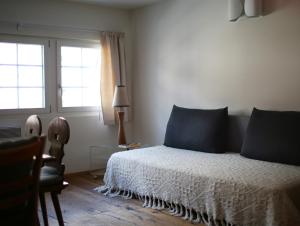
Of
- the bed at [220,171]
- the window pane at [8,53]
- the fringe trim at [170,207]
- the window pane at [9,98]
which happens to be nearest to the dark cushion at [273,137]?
the bed at [220,171]

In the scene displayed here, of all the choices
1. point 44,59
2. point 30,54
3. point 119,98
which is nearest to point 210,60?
point 119,98

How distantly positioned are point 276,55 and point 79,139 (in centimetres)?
276

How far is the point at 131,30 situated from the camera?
220 inches

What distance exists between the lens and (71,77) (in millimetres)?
5039

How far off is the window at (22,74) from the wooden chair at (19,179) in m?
2.78

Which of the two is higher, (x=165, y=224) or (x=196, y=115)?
(x=196, y=115)

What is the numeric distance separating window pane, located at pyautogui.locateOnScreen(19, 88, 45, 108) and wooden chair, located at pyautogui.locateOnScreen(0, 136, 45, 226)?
2848 millimetres

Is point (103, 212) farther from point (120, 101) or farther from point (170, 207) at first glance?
point (120, 101)

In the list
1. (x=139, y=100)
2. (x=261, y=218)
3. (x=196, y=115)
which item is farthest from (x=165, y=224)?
(x=139, y=100)

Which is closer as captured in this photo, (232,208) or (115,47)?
(232,208)

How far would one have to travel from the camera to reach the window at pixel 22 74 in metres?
4.49

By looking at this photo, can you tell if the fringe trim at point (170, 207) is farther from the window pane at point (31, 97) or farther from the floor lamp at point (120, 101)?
the window pane at point (31, 97)

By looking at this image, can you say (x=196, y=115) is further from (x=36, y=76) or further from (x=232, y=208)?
(x=36, y=76)

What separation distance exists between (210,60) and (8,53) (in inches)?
95.0
